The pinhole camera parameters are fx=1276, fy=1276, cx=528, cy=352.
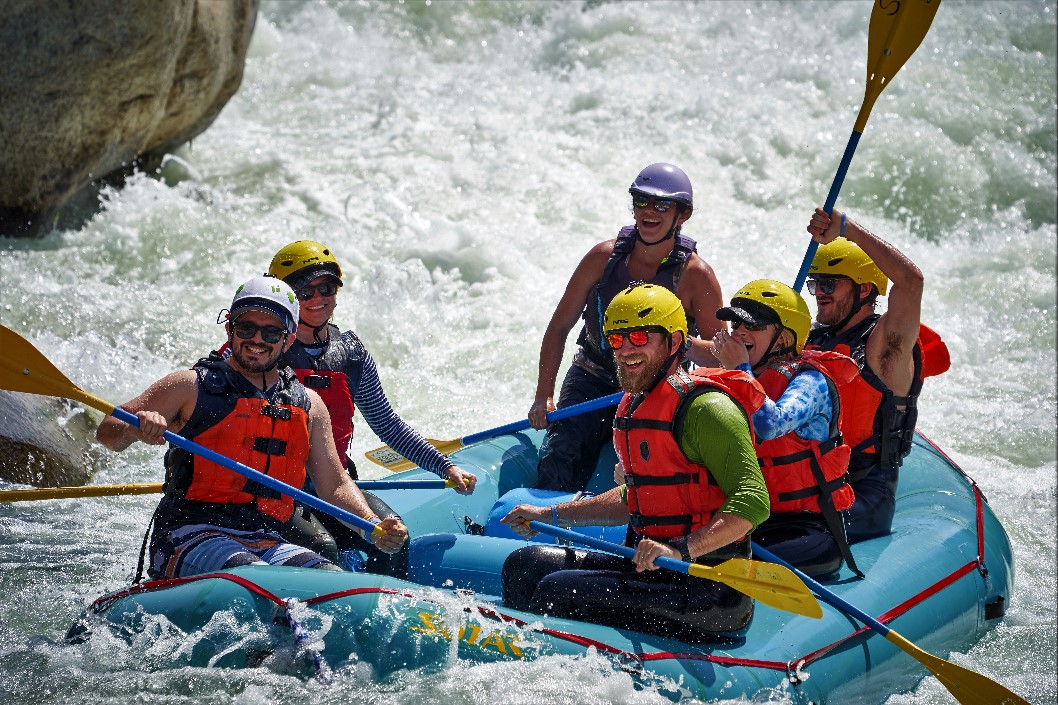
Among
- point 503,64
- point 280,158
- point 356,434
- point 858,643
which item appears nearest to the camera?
point 858,643

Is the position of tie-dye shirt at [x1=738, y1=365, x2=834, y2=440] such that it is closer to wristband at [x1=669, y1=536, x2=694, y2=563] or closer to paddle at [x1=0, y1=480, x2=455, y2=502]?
wristband at [x1=669, y1=536, x2=694, y2=563]

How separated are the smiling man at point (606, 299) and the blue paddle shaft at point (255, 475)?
4.33 ft

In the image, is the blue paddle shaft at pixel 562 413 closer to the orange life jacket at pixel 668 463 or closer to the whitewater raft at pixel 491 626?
the whitewater raft at pixel 491 626

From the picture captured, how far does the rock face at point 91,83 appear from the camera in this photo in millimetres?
7574

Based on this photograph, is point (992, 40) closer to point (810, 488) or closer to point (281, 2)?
point (281, 2)

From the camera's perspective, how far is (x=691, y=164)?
1138cm

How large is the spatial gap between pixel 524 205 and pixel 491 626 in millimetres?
6978

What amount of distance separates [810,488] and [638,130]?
764 centimetres

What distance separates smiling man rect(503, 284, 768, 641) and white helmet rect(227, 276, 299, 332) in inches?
40.3

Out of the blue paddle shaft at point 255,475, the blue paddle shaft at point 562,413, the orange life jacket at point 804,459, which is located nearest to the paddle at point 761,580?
the orange life jacket at point 804,459

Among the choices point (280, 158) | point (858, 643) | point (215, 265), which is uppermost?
point (280, 158)

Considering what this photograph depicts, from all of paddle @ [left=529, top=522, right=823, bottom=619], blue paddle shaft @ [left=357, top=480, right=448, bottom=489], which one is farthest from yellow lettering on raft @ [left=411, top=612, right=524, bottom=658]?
blue paddle shaft @ [left=357, top=480, right=448, bottom=489]

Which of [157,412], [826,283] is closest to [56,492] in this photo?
[157,412]

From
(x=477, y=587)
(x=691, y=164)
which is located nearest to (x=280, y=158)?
(x=691, y=164)
